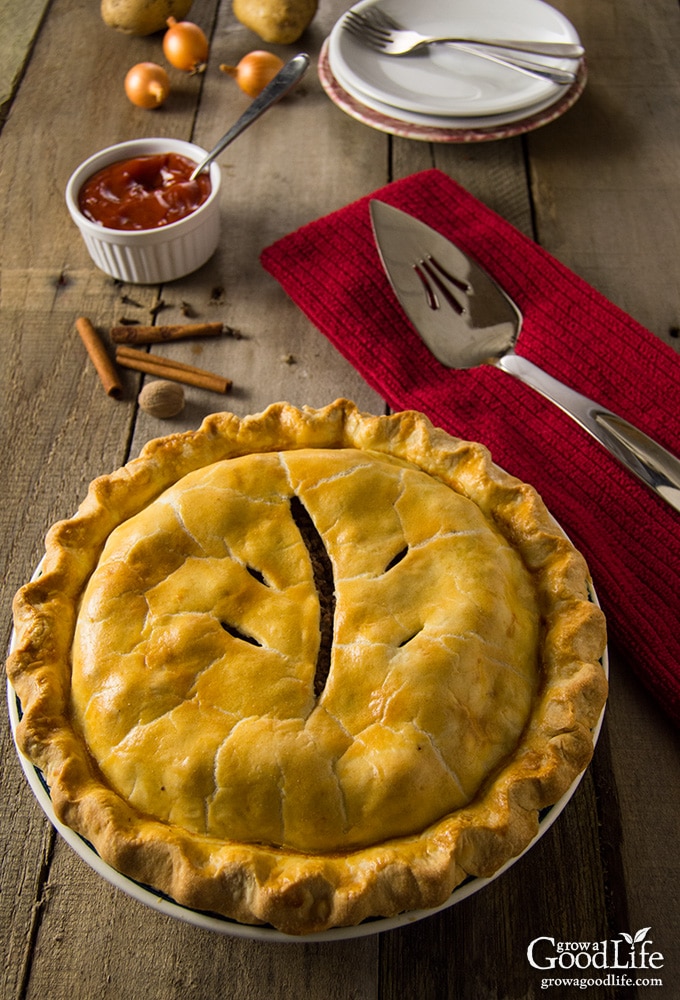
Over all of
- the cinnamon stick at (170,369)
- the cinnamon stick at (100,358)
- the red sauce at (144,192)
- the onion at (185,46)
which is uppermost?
the onion at (185,46)

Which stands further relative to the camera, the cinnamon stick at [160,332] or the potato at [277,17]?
the potato at [277,17]

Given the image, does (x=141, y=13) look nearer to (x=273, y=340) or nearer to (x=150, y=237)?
(x=150, y=237)

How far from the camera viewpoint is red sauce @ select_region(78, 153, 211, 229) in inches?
111

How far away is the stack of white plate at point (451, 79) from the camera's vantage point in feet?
10.2

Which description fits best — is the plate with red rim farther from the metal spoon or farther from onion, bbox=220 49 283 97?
onion, bbox=220 49 283 97

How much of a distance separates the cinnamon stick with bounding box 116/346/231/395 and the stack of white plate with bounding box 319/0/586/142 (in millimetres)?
1176

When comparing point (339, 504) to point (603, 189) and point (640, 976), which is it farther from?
point (603, 189)

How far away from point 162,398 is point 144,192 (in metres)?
0.75

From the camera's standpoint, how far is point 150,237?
275cm

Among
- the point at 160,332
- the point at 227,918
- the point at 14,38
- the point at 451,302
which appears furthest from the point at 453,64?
the point at 227,918

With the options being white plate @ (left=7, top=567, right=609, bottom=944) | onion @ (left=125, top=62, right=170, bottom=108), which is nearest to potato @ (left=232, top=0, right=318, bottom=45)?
onion @ (left=125, top=62, right=170, bottom=108)

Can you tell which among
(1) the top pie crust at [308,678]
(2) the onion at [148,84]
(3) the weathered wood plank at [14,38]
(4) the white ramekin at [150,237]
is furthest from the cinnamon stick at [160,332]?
(3) the weathered wood plank at [14,38]

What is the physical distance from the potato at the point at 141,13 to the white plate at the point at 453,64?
2.42ft

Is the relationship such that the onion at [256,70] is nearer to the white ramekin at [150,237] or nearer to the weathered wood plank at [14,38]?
the white ramekin at [150,237]
